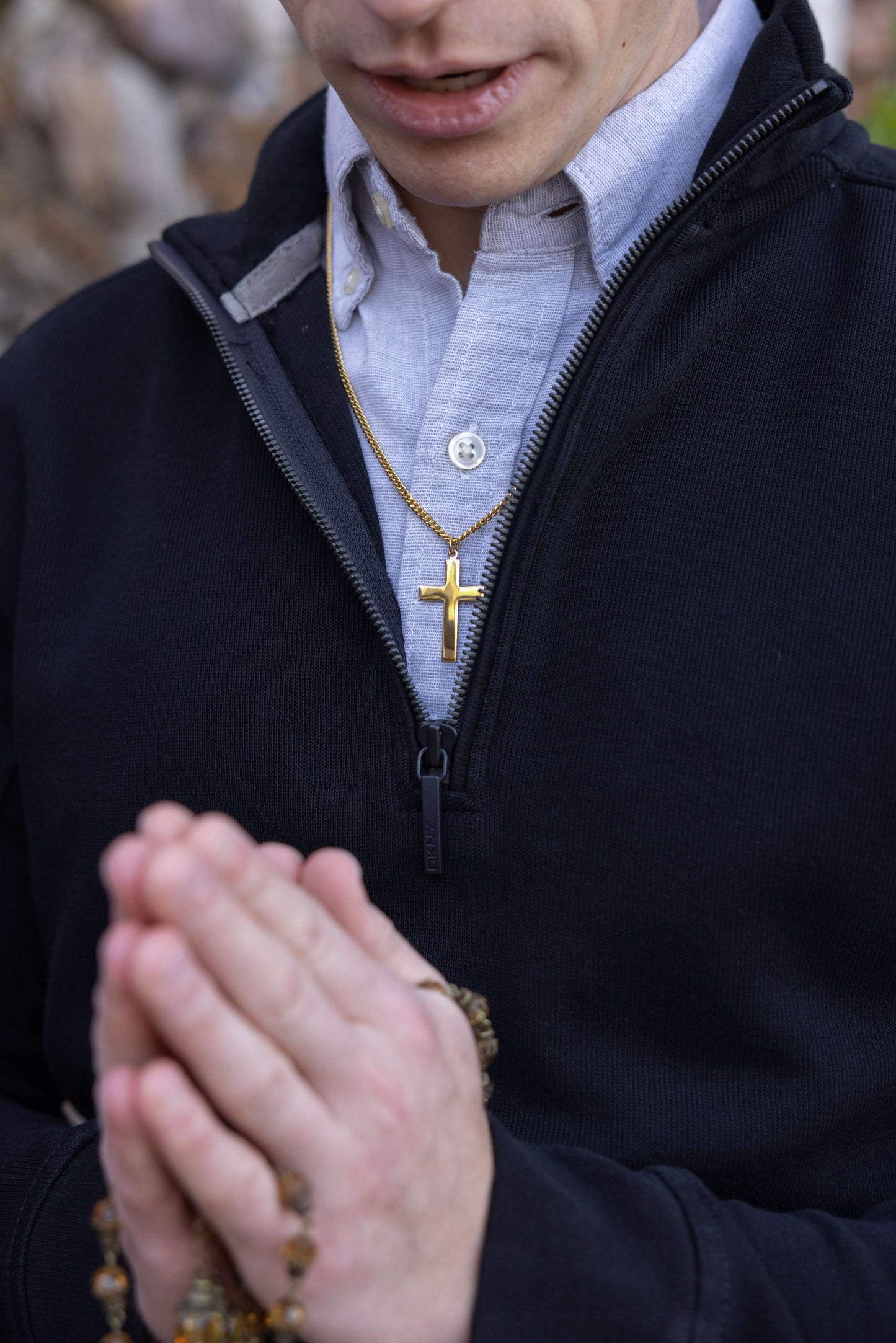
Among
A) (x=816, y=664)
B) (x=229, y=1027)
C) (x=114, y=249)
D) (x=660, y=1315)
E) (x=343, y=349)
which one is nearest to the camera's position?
(x=229, y=1027)

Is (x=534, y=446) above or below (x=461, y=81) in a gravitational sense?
below

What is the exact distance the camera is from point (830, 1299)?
3.13ft

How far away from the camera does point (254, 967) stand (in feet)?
2.43

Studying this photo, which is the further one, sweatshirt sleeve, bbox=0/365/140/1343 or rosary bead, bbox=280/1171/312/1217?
sweatshirt sleeve, bbox=0/365/140/1343

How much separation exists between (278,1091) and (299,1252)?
97 mm

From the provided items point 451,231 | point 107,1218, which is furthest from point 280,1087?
point 451,231

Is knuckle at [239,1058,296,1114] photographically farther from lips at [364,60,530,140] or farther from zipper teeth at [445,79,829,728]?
lips at [364,60,530,140]

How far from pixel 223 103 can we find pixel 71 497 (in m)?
1.74

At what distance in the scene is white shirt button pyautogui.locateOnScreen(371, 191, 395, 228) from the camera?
1302mm

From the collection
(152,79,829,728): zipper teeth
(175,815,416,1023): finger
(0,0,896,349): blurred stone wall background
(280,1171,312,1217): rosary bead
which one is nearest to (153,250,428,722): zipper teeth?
(152,79,829,728): zipper teeth

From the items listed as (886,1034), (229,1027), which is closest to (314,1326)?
(229,1027)

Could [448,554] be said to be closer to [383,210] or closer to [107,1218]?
[383,210]

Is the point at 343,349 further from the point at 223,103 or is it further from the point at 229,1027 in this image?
the point at 223,103

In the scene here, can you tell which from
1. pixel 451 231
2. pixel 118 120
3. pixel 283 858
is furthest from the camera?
pixel 118 120
